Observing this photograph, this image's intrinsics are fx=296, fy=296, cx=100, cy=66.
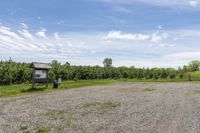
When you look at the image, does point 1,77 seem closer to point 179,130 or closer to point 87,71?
point 87,71

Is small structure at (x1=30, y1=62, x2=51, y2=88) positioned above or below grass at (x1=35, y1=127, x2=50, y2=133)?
above

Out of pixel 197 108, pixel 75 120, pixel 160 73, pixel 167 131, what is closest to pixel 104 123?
pixel 75 120

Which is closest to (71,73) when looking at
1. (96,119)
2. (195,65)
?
(96,119)

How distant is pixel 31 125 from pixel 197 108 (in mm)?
9577

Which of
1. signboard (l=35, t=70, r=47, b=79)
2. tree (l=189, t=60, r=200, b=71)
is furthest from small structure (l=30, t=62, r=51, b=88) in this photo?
tree (l=189, t=60, r=200, b=71)

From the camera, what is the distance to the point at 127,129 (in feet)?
34.4

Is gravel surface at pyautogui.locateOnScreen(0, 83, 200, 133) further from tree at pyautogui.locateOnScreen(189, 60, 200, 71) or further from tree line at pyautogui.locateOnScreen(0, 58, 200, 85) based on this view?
tree at pyautogui.locateOnScreen(189, 60, 200, 71)

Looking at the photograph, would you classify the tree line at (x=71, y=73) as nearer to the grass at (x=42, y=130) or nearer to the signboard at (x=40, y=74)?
the signboard at (x=40, y=74)

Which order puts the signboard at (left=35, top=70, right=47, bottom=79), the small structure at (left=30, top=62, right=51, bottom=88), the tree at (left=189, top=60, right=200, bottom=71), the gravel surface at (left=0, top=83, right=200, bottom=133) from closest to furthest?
1. the gravel surface at (left=0, top=83, right=200, bottom=133)
2. the small structure at (left=30, top=62, right=51, bottom=88)
3. the signboard at (left=35, top=70, right=47, bottom=79)
4. the tree at (left=189, top=60, right=200, bottom=71)

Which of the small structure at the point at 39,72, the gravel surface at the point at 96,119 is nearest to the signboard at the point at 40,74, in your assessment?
the small structure at the point at 39,72

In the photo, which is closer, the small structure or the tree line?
the small structure

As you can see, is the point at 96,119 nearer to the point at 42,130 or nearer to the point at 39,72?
the point at 42,130

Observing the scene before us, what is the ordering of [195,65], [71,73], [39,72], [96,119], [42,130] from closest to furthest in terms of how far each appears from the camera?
[42,130] < [96,119] < [39,72] < [71,73] < [195,65]

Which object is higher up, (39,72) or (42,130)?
(39,72)
